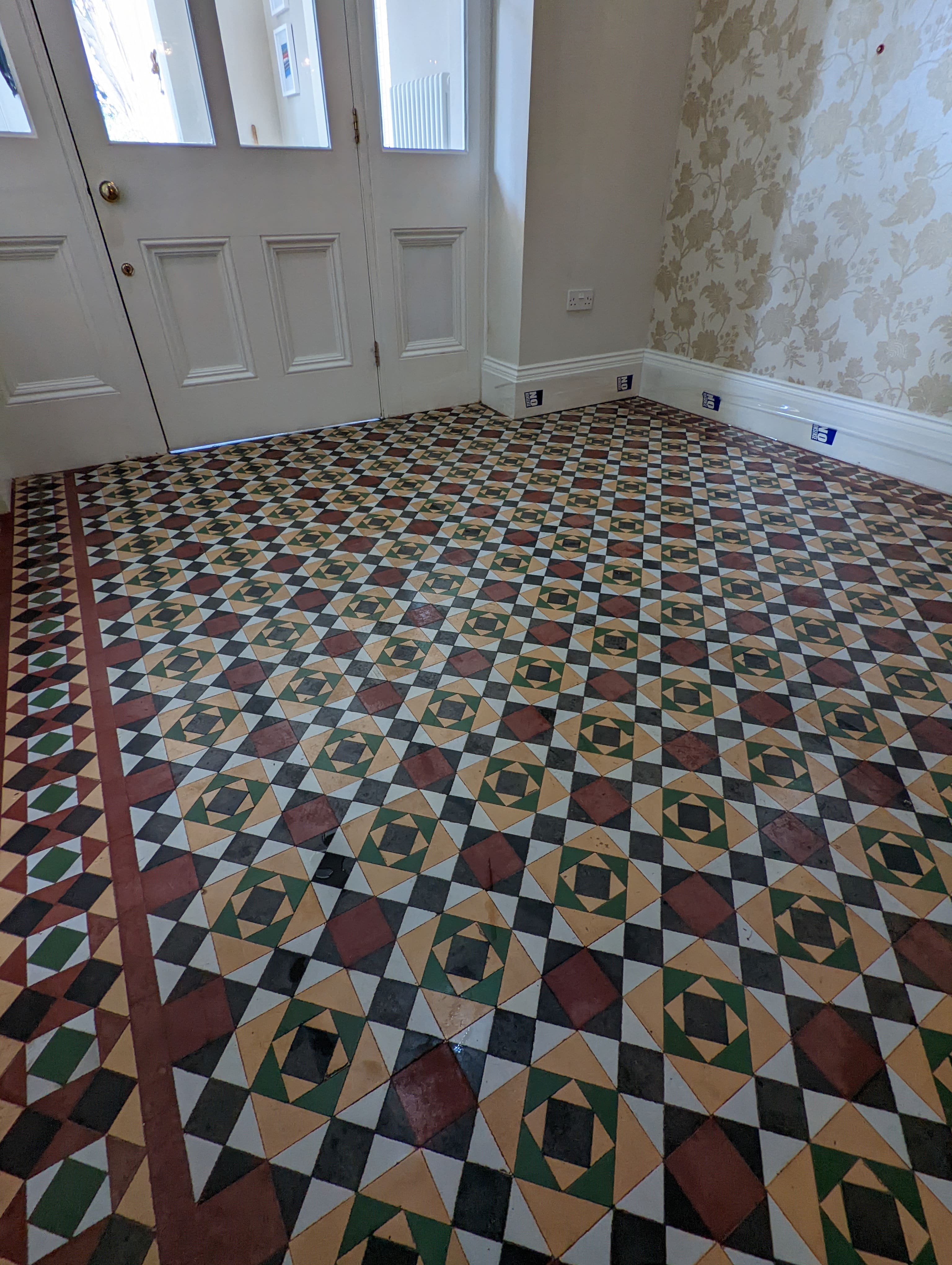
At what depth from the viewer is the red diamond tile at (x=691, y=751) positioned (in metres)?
1.23

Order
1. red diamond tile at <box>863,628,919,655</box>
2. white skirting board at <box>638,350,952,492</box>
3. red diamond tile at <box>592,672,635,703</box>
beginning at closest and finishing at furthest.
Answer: red diamond tile at <box>592,672,635,703</box> < red diamond tile at <box>863,628,919,655</box> < white skirting board at <box>638,350,952,492</box>

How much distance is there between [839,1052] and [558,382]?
2.66 meters

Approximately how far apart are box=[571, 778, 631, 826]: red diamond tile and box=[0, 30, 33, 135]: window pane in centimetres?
244

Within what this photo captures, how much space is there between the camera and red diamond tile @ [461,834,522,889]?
104cm

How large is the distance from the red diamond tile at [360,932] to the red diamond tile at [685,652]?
2.82 ft

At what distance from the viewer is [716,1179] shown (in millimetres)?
733

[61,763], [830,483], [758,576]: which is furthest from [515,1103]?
[830,483]

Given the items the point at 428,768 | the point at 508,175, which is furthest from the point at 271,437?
the point at 428,768

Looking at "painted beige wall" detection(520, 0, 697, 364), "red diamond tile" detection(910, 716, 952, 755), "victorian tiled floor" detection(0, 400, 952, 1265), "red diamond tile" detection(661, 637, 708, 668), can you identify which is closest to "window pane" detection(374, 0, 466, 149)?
"painted beige wall" detection(520, 0, 697, 364)

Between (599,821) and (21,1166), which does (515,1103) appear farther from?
(21,1166)

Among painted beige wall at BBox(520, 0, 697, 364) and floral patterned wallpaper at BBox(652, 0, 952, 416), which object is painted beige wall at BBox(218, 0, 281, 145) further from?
floral patterned wallpaper at BBox(652, 0, 952, 416)

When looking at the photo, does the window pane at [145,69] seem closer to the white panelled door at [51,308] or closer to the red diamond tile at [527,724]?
the white panelled door at [51,308]

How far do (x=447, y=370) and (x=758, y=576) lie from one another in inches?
69.9

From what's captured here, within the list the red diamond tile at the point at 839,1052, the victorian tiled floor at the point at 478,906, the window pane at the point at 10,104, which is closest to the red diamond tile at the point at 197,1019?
the victorian tiled floor at the point at 478,906
